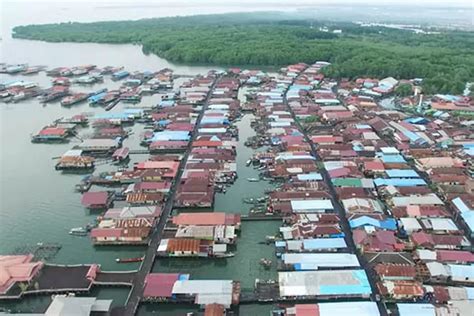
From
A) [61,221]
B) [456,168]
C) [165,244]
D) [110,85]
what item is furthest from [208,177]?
[110,85]

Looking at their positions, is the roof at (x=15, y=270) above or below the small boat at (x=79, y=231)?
below

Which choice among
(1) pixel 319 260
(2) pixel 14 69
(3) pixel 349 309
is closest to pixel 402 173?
(1) pixel 319 260

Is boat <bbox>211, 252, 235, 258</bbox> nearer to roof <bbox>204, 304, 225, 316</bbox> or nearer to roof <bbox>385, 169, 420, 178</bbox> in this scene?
roof <bbox>204, 304, 225, 316</bbox>

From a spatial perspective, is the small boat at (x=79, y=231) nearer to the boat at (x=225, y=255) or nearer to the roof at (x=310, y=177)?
the boat at (x=225, y=255)

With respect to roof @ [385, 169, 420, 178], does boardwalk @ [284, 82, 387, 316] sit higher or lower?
lower

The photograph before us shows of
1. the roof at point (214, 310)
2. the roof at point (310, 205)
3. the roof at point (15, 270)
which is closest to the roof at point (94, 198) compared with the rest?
the roof at point (15, 270)

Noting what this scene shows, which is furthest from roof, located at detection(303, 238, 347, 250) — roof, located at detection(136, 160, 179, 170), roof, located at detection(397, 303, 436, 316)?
roof, located at detection(136, 160, 179, 170)
